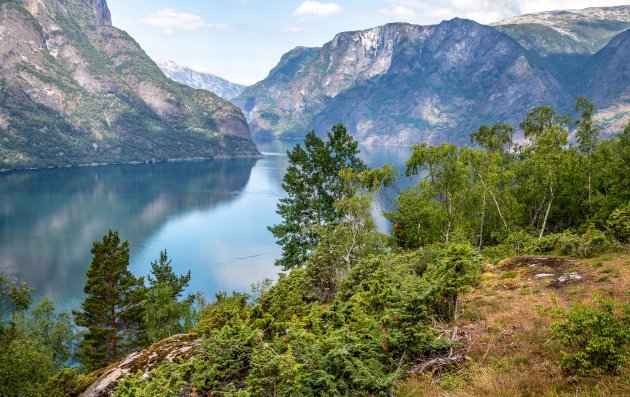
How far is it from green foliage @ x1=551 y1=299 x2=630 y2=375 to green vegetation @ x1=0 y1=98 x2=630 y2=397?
0.04 m

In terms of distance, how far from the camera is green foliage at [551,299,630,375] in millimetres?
7449

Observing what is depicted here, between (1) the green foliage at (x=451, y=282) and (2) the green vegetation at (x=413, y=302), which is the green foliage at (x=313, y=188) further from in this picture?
(1) the green foliage at (x=451, y=282)

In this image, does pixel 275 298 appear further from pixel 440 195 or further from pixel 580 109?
pixel 580 109

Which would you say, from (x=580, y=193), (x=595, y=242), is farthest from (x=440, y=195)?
(x=595, y=242)

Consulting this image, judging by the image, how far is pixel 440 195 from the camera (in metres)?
41.5

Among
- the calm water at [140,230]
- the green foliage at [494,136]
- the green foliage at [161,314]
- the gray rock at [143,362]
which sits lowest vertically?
the calm water at [140,230]

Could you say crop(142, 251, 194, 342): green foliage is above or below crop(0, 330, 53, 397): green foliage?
below

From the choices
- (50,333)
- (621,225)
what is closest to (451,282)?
(621,225)

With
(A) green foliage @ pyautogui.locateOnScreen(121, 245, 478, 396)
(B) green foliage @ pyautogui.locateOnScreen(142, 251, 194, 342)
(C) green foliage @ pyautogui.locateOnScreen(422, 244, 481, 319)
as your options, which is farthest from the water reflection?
(C) green foliage @ pyautogui.locateOnScreen(422, 244, 481, 319)

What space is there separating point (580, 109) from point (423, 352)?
4005 centimetres

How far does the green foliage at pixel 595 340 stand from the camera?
24.4ft

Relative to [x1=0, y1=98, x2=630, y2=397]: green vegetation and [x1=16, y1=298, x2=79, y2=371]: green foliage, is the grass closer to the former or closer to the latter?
[x1=0, y1=98, x2=630, y2=397]: green vegetation

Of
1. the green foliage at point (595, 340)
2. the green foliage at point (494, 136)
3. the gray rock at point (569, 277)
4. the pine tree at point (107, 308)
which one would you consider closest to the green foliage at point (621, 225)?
the gray rock at point (569, 277)

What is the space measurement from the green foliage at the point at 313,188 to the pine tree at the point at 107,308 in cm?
1610
